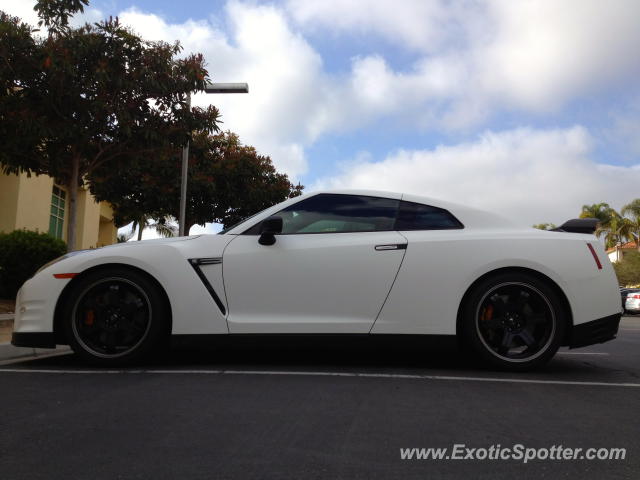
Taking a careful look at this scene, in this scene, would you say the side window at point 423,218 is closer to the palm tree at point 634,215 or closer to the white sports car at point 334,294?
the white sports car at point 334,294

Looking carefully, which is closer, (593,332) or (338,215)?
(593,332)

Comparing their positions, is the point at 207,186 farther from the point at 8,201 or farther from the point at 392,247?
Answer: the point at 392,247

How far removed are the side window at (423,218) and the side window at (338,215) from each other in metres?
0.07

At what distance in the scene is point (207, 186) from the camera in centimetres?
1834

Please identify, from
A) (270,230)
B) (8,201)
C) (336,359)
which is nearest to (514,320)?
(336,359)

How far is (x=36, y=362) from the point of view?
470 centimetres

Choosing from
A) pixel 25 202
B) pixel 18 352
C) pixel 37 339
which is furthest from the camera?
pixel 25 202

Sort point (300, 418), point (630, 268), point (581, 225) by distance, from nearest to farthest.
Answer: point (300, 418) → point (581, 225) → point (630, 268)

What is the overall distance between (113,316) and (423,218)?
A: 249 cm

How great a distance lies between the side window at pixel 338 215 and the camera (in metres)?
4.56

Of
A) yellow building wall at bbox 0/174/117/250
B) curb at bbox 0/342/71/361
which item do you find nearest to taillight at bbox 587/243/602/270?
curb at bbox 0/342/71/361

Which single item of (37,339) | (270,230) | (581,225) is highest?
(581,225)

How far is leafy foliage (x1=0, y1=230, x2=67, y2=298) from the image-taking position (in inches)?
479

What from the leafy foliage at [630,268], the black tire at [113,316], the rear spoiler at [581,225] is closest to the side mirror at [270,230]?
the black tire at [113,316]
